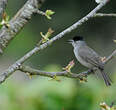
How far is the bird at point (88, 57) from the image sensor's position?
218 inches

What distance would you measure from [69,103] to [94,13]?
3665mm

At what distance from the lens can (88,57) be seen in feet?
19.5

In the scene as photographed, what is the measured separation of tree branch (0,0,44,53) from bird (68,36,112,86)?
2469 millimetres

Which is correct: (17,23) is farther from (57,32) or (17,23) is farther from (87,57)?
(57,32)

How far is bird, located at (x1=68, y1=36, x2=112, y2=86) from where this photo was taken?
18.1 ft

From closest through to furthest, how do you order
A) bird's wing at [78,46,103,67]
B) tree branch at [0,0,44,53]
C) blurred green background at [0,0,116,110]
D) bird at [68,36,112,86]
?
tree branch at [0,0,44,53]
bird at [68,36,112,86]
bird's wing at [78,46,103,67]
blurred green background at [0,0,116,110]

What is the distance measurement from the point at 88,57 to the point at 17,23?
2955mm

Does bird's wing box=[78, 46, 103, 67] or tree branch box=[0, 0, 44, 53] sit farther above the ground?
tree branch box=[0, 0, 44, 53]

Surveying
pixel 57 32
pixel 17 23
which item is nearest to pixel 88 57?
pixel 17 23

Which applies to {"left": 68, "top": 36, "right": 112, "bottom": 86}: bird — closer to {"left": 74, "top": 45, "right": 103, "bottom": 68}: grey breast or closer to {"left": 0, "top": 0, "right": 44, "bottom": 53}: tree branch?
{"left": 74, "top": 45, "right": 103, "bottom": 68}: grey breast

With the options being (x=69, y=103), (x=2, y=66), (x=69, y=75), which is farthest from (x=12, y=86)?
(x=2, y=66)

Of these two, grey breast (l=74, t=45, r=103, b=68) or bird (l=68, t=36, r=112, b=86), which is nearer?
bird (l=68, t=36, r=112, b=86)

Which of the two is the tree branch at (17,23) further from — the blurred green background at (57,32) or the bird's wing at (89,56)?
the blurred green background at (57,32)

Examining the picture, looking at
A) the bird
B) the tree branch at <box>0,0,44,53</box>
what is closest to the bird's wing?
the bird
